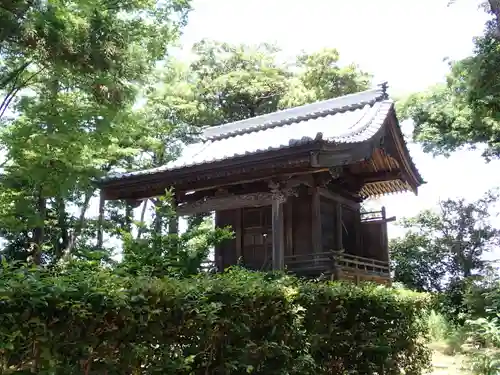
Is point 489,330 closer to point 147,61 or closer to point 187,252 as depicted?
point 187,252

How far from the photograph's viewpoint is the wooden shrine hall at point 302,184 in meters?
8.80

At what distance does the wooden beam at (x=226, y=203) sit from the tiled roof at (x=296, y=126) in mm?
945

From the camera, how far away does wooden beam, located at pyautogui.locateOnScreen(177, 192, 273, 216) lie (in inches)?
382

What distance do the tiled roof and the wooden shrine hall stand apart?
3 centimetres

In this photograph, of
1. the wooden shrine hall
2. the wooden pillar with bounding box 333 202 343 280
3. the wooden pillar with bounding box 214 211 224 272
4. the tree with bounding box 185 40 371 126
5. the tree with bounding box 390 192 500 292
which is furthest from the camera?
the tree with bounding box 185 40 371 126

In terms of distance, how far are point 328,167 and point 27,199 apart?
8.77m

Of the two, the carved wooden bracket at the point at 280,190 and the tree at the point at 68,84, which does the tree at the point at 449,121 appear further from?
the tree at the point at 68,84

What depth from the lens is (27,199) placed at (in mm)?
13031

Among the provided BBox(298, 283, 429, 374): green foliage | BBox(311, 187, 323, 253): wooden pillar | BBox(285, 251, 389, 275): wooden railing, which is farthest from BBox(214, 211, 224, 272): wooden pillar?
BBox(298, 283, 429, 374): green foliage

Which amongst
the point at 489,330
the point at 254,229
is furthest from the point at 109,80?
the point at 489,330

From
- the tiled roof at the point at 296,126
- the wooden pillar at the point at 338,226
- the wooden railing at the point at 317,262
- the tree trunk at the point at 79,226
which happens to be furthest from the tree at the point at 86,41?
the tree trunk at the point at 79,226

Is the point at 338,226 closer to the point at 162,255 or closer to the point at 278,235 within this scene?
the point at 278,235

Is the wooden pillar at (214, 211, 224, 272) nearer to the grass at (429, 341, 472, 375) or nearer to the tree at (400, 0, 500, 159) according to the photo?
the grass at (429, 341, 472, 375)

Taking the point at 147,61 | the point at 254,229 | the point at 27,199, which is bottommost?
the point at 254,229
